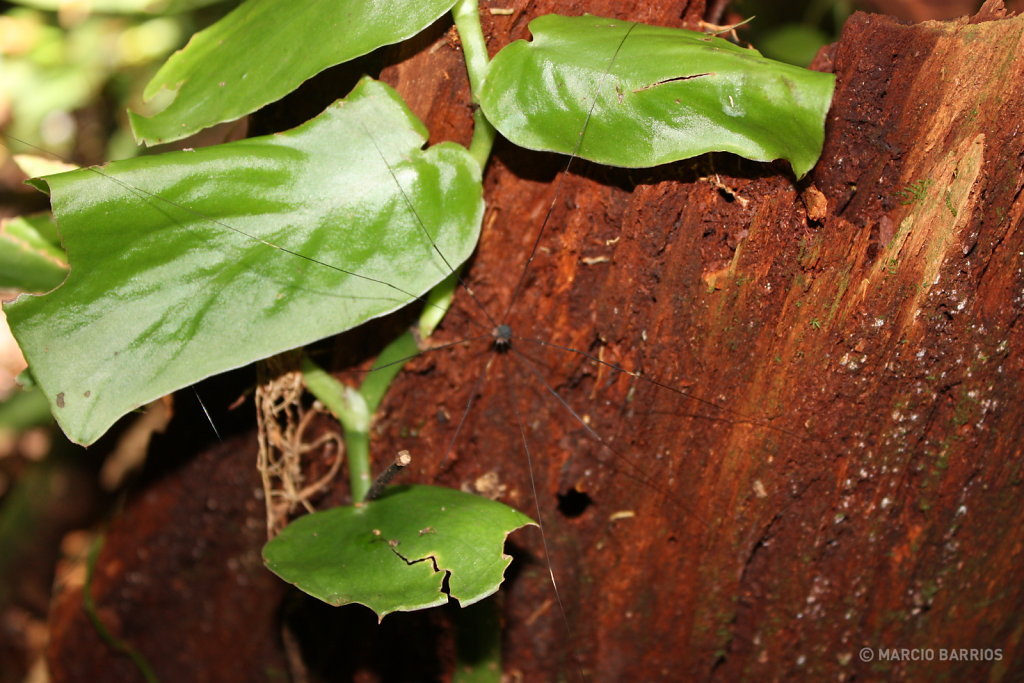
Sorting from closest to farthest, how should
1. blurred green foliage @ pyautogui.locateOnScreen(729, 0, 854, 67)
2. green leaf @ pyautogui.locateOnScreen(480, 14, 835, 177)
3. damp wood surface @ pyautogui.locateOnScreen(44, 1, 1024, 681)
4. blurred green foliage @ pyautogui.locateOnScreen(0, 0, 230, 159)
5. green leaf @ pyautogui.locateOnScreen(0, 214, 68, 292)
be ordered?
green leaf @ pyautogui.locateOnScreen(480, 14, 835, 177) → damp wood surface @ pyautogui.locateOnScreen(44, 1, 1024, 681) → green leaf @ pyautogui.locateOnScreen(0, 214, 68, 292) → blurred green foliage @ pyautogui.locateOnScreen(729, 0, 854, 67) → blurred green foliage @ pyautogui.locateOnScreen(0, 0, 230, 159)

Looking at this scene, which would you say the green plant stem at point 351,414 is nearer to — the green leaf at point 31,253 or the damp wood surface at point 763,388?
the damp wood surface at point 763,388

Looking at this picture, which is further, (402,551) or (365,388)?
(365,388)

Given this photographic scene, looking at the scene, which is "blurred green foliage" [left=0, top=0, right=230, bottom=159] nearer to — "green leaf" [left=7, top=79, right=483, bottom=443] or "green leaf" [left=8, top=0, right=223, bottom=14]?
Result: "green leaf" [left=8, top=0, right=223, bottom=14]

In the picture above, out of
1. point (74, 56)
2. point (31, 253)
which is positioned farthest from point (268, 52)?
point (74, 56)

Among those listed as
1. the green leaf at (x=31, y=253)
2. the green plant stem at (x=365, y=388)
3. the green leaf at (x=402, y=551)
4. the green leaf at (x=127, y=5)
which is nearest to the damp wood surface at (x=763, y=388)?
the green plant stem at (x=365, y=388)

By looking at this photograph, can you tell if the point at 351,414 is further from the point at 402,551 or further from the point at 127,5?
the point at 127,5

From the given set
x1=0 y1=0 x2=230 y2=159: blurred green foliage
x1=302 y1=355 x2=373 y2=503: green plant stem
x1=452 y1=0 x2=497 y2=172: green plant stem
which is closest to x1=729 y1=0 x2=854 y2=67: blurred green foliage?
x1=452 y1=0 x2=497 y2=172: green plant stem
